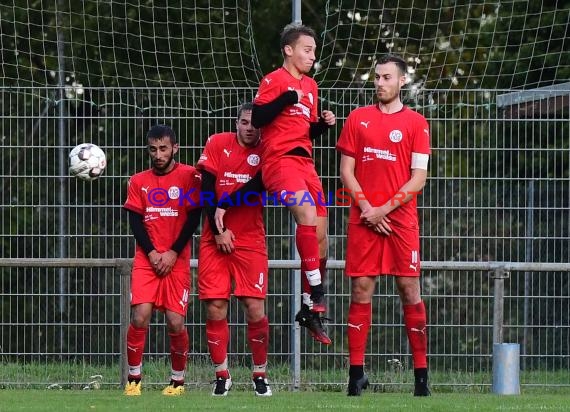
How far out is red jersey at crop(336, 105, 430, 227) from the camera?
9281 mm

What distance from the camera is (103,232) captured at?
38.3ft

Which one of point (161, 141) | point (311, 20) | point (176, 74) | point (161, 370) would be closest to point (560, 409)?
point (161, 141)

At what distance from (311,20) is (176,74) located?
11.7 ft

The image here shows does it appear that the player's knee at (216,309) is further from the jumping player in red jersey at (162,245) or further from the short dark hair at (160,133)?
the short dark hair at (160,133)

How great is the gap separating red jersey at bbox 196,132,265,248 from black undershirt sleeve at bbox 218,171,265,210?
0.28 feet

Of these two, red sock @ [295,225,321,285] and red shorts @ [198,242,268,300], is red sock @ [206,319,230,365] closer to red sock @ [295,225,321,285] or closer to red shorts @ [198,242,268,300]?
red shorts @ [198,242,268,300]

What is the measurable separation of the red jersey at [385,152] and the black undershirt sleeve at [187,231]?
1285 mm

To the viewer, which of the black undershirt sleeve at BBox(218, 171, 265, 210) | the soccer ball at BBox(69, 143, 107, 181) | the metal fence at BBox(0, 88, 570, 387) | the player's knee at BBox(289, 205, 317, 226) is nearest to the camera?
the player's knee at BBox(289, 205, 317, 226)

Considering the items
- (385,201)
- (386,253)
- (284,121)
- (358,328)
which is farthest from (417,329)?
(284,121)

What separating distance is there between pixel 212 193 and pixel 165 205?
0.49m

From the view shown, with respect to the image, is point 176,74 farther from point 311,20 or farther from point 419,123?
point 419,123

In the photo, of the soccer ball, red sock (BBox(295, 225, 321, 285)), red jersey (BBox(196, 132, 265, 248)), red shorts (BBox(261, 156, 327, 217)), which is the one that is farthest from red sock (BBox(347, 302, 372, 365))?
the soccer ball

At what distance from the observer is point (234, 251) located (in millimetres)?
9820

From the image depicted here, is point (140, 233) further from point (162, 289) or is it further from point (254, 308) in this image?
point (254, 308)
